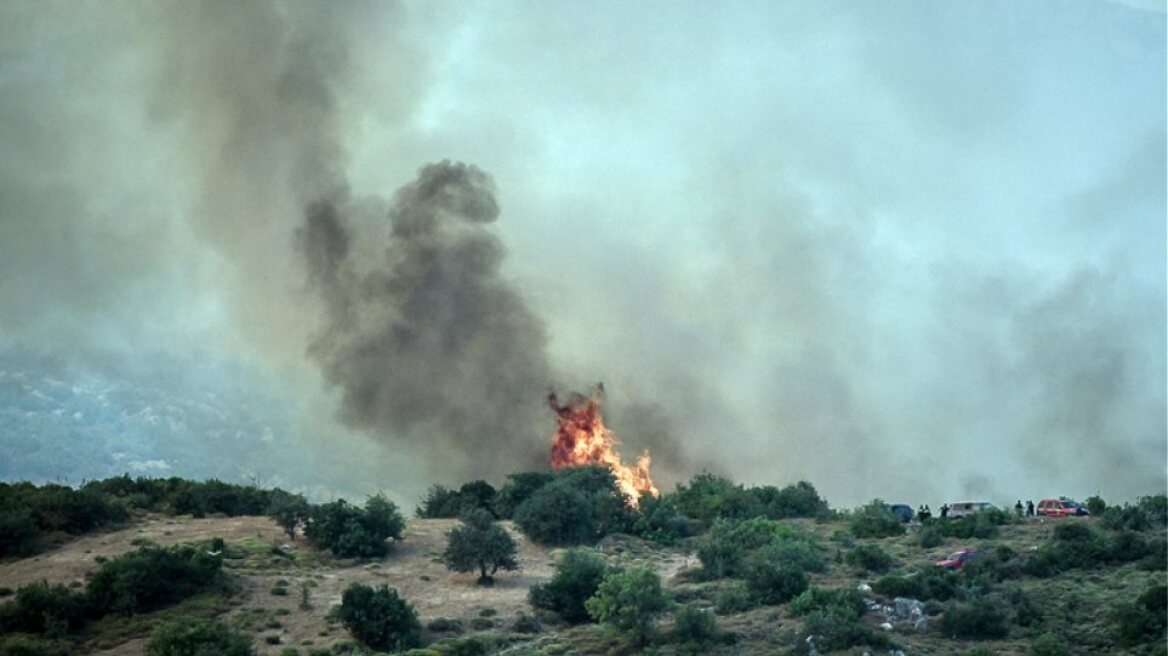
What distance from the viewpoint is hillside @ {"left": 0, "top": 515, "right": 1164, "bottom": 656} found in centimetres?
5206

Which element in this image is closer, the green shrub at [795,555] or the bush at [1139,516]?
the green shrub at [795,555]

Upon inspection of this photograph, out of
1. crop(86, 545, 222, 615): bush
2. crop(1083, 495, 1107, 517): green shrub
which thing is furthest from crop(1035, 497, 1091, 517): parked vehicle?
crop(86, 545, 222, 615): bush

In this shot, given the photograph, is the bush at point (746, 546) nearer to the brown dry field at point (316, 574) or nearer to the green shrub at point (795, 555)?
the green shrub at point (795, 555)

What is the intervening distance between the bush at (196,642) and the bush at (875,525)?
3467cm

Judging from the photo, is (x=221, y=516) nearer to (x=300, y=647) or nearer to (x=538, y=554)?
(x=538, y=554)

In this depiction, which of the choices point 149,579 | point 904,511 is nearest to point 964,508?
point 904,511

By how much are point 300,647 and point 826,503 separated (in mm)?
41382

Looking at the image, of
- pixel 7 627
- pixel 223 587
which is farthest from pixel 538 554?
pixel 7 627

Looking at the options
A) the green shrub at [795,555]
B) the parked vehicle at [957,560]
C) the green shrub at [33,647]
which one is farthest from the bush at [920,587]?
the green shrub at [33,647]

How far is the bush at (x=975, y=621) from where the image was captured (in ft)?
170

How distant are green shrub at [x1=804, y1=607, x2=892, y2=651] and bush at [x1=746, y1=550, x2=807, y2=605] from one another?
544 centimetres

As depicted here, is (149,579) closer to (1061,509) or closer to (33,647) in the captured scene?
(33,647)

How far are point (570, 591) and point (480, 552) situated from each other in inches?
259

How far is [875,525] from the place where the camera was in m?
73.1
